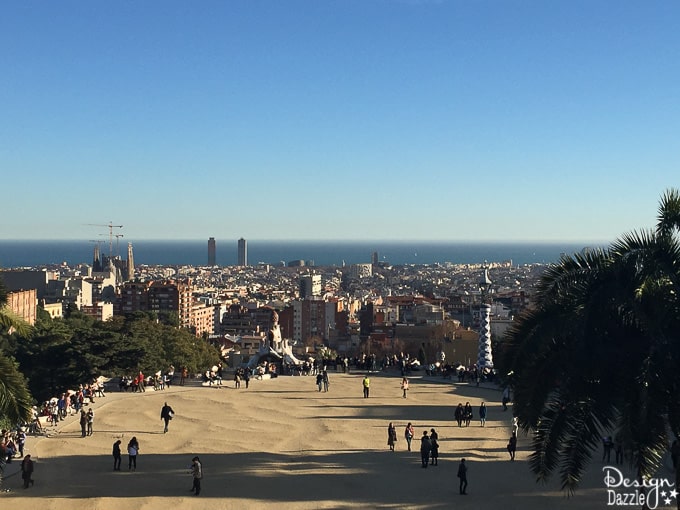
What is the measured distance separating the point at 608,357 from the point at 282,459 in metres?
8.96

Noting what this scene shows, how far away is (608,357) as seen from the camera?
11945 millimetres

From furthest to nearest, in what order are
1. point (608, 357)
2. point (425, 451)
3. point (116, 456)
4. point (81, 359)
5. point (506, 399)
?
point (81, 359)
point (506, 399)
point (425, 451)
point (116, 456)
point (608, 357)

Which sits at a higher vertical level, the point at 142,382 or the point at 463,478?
the point at 463,478

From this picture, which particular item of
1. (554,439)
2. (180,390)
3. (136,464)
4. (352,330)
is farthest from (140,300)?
(554,439)

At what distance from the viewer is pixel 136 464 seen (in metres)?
18.0

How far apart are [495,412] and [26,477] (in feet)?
46.1

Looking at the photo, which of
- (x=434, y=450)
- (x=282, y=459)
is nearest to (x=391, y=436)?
(x=434, y=450)

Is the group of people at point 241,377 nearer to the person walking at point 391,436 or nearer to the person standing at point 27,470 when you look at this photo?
the person walking at point 391,436

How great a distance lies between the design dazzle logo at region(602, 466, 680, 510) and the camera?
14005mm

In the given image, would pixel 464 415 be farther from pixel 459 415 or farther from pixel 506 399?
pixel 506 399

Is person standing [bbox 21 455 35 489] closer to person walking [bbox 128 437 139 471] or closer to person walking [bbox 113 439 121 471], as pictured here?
person walking [bbox 113 439 121 471]

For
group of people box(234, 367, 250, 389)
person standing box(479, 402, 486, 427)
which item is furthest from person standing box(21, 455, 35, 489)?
group of people box(234, 367, 250, 389)

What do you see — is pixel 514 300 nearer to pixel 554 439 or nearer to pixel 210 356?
pixel 210 356

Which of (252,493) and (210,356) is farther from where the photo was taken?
(210,356)
